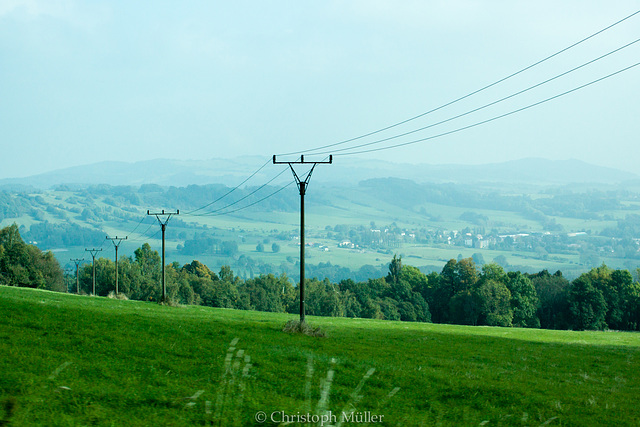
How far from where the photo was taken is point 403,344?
25.6 metres

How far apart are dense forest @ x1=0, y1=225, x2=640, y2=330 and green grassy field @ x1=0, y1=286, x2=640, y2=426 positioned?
72260 mm

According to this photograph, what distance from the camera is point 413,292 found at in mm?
123188

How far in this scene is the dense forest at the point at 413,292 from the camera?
95.9m

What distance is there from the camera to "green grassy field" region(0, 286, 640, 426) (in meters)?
7.85

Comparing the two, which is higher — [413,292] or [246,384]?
[246,384]

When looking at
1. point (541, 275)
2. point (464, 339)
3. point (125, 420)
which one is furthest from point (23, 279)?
point (541, 275)

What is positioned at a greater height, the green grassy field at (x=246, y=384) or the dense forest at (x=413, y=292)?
the green grassy field at (x=246, y=384)

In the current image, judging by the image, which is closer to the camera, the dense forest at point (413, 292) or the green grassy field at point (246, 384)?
the green grassy field at point (246, 384)

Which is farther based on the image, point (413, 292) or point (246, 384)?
point (413, 292)

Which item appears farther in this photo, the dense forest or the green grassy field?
the dense forest

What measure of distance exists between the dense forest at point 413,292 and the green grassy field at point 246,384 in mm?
72260

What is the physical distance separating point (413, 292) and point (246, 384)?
11530cm

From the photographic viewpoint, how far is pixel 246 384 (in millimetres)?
11156

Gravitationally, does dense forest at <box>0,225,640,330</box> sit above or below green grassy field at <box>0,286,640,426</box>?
below
